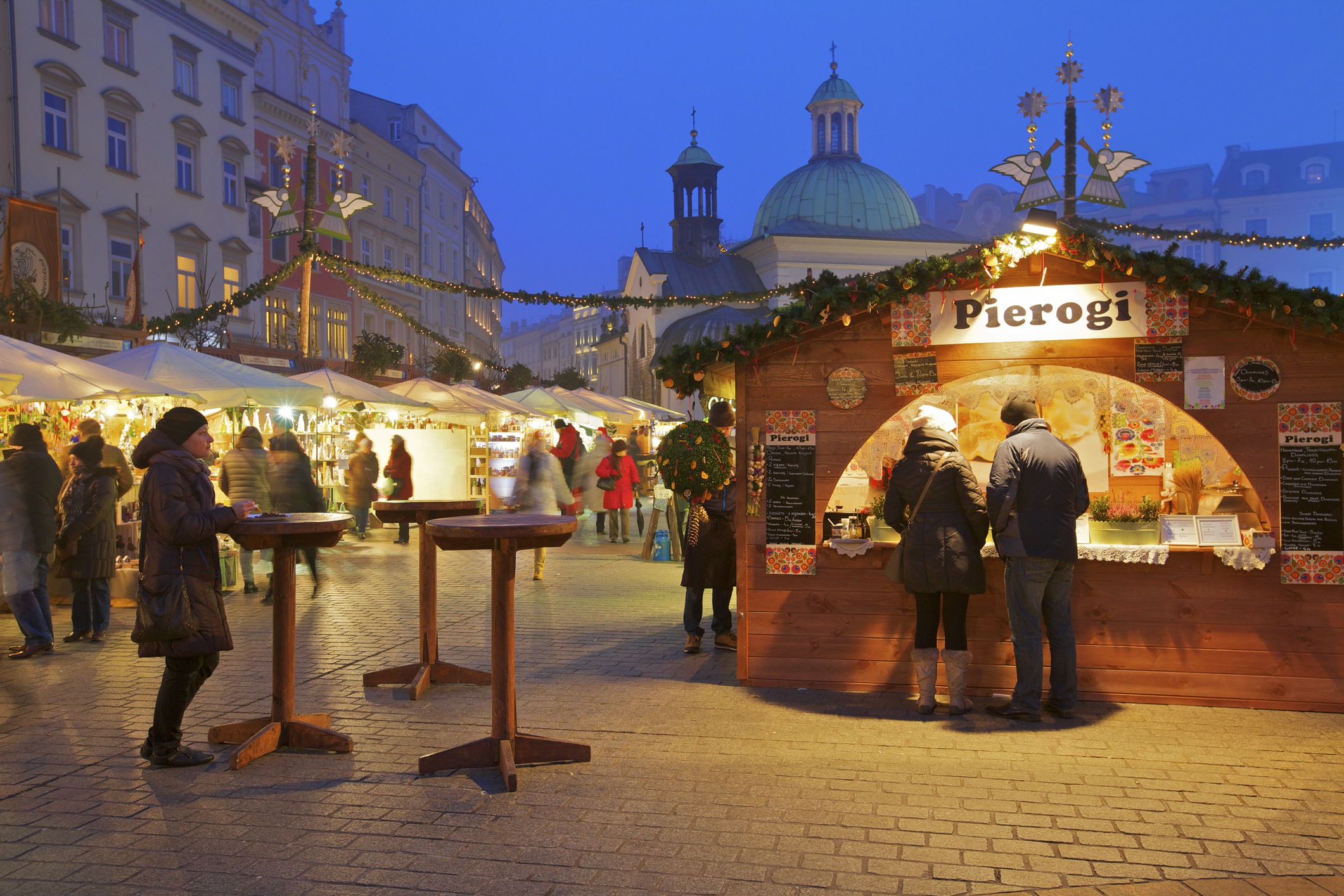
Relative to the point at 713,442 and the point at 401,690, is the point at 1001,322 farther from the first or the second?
the point at 401,690

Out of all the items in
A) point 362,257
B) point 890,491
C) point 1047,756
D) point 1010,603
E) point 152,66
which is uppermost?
point 152,66

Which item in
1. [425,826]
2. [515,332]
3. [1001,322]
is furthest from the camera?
[515,332]

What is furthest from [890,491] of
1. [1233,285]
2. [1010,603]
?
[1233,285]

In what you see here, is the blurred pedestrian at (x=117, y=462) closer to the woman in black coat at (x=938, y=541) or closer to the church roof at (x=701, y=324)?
the woman in black coat at (x=938, y=541)

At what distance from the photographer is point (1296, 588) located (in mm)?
6832

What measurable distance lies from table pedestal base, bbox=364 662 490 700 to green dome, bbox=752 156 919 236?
50364 millimetres

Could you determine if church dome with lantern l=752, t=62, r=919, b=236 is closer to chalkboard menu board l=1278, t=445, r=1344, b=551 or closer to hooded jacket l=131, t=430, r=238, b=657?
chalkboard menu board l=1278, t=445, r=1344, b=551

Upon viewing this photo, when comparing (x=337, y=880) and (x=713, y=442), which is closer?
(x=337, y=880)

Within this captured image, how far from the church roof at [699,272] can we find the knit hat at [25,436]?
51.2 metres

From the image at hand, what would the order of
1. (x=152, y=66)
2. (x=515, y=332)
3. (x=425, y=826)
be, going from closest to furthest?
(x=425, y=826) → (x=152, y=66) → (x=515, y=332)

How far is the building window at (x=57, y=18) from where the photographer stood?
1038 inches

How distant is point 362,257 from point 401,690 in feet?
132

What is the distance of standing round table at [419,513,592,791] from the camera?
5.49 metres

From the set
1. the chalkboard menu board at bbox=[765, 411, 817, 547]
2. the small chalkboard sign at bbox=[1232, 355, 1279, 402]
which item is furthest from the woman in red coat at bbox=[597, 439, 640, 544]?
the small chalkboard sign at bbox=[1232, 355, 1279, 402]
